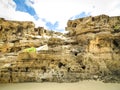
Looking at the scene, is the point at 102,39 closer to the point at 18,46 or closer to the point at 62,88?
the point at 62,88

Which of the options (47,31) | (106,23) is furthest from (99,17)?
(47,31)

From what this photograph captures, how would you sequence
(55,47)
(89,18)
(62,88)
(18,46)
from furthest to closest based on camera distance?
(18,46) < (89,18) < (55,47) < (62,88)

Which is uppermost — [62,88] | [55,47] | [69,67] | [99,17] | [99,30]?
[99,17]

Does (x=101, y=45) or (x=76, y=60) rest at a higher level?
(x=101, y=45)

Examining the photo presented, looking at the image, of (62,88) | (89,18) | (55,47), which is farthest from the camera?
(89,18)

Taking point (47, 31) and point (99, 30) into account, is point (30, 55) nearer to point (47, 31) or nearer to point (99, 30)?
point (99, 30)

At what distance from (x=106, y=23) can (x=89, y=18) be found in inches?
44.8

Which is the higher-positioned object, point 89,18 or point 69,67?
point 89,18

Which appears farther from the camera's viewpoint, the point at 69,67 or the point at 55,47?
the point at 55,47

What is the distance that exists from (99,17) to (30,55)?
15.1 ft

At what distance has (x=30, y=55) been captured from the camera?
9.80 meters

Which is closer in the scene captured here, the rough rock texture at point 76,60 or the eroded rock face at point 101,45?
the rough rock texture at point 76,60

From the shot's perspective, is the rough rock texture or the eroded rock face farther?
the eroded rock face

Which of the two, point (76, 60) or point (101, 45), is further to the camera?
point (101, 45)
